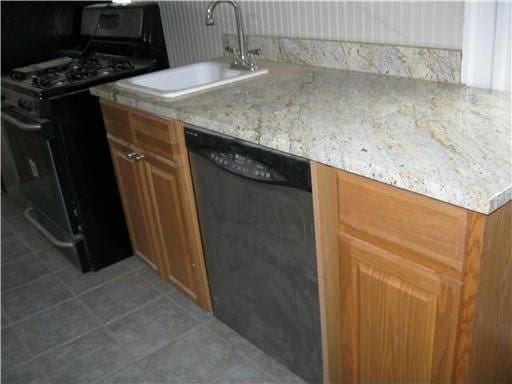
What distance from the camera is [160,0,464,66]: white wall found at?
5.12 feet

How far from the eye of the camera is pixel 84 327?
2119 mm

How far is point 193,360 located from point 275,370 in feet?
1.04

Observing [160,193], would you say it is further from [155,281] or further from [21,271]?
[21,271]

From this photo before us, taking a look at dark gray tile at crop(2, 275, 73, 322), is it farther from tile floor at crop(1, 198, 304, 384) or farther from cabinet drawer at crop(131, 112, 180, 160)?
cabinet drawer at crop(131, 112, 180, 160)

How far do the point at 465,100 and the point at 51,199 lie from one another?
196 centimetres

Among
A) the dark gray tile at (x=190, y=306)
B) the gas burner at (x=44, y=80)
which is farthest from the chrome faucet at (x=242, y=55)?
the dark gray tile at (x=190, y=306)

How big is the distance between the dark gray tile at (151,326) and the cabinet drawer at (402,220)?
1054 millimetres

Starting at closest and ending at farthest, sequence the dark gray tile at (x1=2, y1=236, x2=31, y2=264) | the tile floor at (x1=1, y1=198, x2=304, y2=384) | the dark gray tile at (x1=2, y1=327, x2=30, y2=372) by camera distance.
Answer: the tile floor at (x1=1, y1=198, x2=304, y2=384)
the dark gray tile at (x1=2, y1=327, x2=30, y2=372)
the dark gray tile at (x1=2, y1=236, x2=31, y2=264)

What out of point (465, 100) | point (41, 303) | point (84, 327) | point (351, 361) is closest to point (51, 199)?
point (41, 303)

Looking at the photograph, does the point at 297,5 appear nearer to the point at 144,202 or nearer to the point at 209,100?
the point at 209,100

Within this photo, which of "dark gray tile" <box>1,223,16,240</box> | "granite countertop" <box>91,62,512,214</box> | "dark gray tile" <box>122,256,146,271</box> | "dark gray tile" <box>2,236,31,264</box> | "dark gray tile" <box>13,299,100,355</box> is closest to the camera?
"granite countertop" <box>91,62,512,214</box>

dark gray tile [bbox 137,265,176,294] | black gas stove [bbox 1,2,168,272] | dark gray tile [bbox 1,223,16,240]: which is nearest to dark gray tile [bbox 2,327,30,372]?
black gas stove [bbox 1,2,168,272]

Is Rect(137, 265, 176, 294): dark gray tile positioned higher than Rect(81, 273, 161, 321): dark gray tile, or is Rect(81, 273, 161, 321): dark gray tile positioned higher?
Rect(137, 265, 176, 294): dark gray tile

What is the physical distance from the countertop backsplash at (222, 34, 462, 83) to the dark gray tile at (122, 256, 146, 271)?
3.86ft
